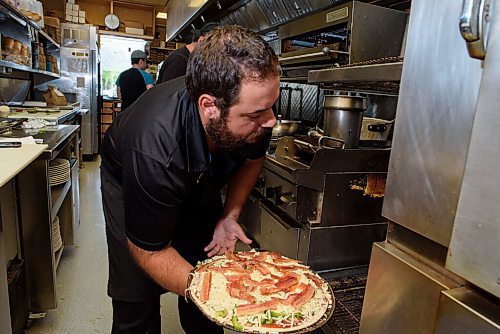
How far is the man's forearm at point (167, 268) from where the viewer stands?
1.04 m

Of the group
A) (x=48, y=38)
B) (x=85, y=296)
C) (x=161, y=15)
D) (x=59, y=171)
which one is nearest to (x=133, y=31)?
(x=161, y=15)

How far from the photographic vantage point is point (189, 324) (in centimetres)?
162

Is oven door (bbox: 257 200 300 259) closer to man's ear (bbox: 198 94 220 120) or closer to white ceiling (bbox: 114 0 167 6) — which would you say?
man's ear (bbox: 198 94 220 120)

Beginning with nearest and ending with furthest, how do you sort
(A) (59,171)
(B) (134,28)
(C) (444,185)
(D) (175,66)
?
(C) (444,185) < (A) (59,171) < (D) (175,66) < (B) (134,28)

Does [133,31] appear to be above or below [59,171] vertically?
above

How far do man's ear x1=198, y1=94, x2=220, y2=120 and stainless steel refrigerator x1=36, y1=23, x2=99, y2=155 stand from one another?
18.2 feet

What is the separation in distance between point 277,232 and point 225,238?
2.21 feet

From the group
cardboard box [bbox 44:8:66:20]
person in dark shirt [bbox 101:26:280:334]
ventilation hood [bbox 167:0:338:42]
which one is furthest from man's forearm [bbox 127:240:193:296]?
cardboard box [bbox 44:8:66:20]

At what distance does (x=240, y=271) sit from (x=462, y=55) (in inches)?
32.6

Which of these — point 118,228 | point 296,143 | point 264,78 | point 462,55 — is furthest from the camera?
point 296,143

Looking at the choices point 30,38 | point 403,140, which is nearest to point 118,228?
point 403,140

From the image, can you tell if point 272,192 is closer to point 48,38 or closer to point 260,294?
point 260,294

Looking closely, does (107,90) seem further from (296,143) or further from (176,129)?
(176,129)

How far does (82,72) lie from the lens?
6.12m
